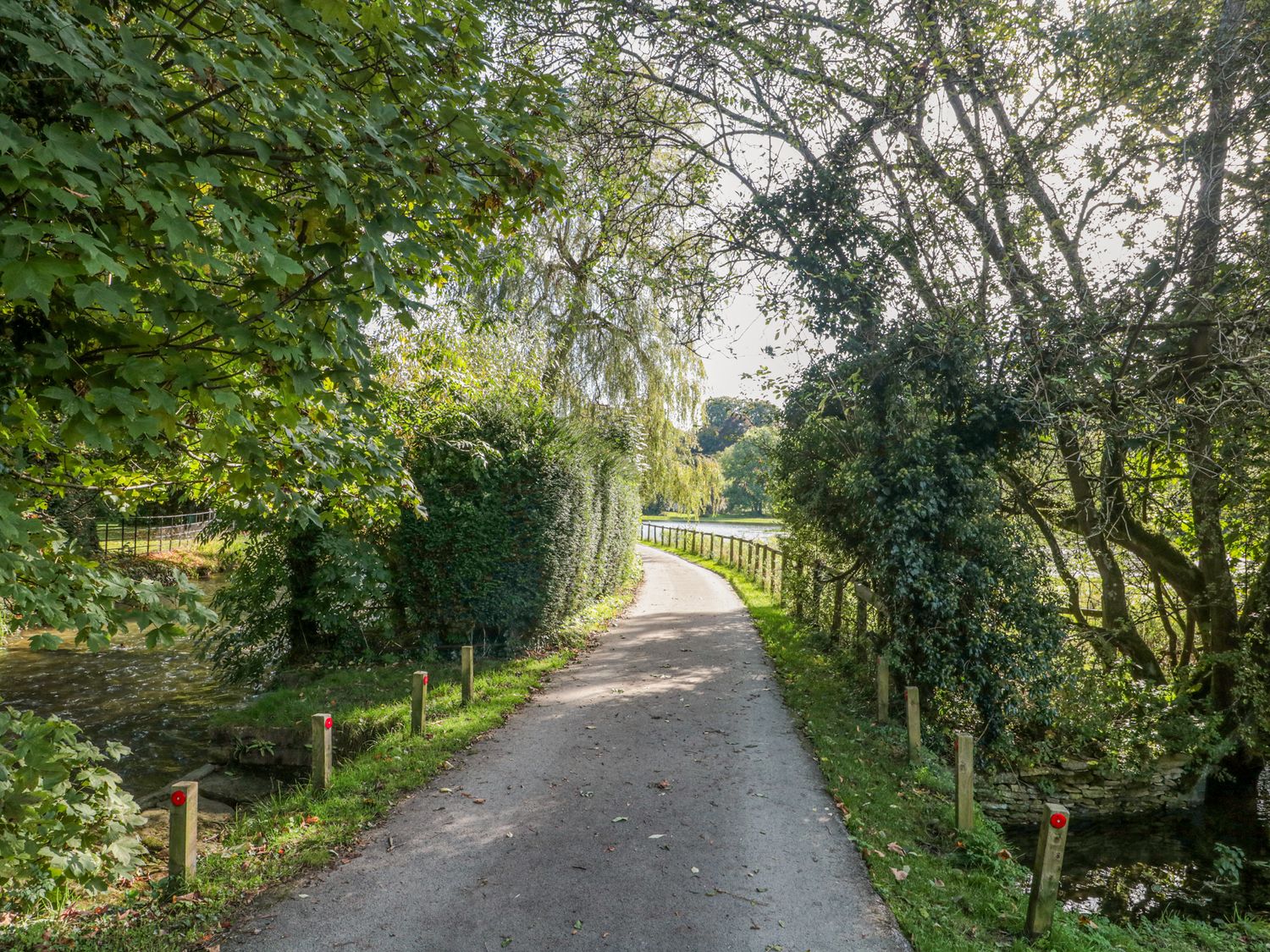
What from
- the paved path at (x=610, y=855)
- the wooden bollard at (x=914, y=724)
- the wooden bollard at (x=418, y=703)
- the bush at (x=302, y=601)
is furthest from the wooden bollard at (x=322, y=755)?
the wooden bollard at (x=914, y=724)

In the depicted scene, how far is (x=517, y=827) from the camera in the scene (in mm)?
5719

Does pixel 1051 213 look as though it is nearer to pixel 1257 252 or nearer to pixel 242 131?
pixel 1257 252

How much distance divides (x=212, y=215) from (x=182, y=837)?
4.06 m

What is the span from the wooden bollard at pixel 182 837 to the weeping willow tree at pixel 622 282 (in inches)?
170

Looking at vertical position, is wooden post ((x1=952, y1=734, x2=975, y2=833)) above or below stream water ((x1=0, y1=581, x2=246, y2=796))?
above


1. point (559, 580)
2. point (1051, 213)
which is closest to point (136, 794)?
point (559, 580)

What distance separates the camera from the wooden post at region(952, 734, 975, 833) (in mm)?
6094

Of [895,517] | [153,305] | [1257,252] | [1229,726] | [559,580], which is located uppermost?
[1257,252]

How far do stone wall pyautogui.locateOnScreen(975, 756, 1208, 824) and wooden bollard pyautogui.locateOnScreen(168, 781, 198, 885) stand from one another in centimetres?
825

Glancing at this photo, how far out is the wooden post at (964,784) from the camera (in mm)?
6094

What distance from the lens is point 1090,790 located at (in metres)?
9.16

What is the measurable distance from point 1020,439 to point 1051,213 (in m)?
3.16

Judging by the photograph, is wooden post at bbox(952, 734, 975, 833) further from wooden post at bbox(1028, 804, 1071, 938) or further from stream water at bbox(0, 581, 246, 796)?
stream water at bbox(0, 581, 246, 796)

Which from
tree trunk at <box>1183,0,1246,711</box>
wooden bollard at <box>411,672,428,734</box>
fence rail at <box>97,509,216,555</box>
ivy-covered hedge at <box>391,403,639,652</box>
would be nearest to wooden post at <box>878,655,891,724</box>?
tree trunk at <box>1183,0,1246,711</box>
